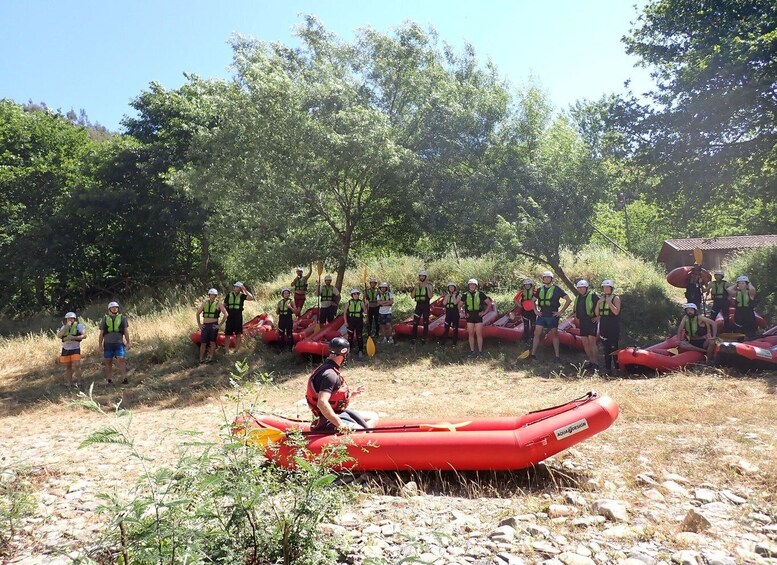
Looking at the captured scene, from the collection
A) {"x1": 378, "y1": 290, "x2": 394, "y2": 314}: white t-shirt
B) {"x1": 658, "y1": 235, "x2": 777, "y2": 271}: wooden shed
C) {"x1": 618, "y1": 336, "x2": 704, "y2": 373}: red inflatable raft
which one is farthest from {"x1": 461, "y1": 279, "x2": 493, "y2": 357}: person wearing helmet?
{"x1": 658, "y1": 235, "x2": 777, "y2": 271}: wooden shed

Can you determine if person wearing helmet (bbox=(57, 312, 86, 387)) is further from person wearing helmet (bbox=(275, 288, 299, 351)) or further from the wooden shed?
the wooden shed

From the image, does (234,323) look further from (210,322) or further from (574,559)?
(574,559)

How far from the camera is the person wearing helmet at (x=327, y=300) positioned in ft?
40.9

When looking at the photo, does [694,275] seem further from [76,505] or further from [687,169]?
[76,505]

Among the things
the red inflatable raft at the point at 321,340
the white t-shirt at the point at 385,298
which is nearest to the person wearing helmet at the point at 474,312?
the white t-shirt at the point at 385,298

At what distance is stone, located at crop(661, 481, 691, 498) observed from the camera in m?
4.80

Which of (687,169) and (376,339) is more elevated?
(687,169)

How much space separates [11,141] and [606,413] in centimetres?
2640

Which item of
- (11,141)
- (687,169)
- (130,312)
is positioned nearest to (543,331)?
(687,169)

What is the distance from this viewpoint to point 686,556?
3854 mm

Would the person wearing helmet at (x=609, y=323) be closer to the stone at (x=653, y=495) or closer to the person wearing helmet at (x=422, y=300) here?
the person wearing helmet at (x=422, y=300)

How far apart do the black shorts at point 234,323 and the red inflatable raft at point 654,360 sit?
728 cm

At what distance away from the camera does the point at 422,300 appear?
1215 centimetres

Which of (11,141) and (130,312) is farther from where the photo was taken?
(11,141)
